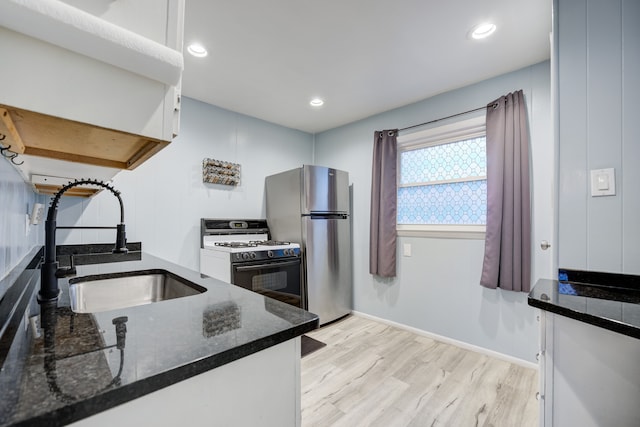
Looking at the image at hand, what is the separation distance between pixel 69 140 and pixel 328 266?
2.63 m

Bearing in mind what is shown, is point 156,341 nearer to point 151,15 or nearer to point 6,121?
point 6,121

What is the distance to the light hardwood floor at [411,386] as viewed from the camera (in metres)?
1.65

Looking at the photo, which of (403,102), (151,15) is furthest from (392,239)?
(151,15)

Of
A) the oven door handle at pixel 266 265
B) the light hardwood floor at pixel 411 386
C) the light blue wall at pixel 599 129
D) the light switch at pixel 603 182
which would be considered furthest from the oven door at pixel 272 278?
the light switch at pixel 603 182

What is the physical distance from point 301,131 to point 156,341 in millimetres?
3606

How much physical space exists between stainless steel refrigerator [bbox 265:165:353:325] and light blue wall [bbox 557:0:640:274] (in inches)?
82.1

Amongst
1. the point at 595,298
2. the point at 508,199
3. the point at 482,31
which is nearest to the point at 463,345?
the point at 508,199

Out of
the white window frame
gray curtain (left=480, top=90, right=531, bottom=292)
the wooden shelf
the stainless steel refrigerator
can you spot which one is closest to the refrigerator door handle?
the stainless steel refrigerator

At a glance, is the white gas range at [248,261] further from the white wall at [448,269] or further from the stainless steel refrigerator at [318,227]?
the white wall at [448,269]

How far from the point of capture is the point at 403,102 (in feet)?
9.68

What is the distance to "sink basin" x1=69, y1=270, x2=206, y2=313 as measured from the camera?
4.10 ft

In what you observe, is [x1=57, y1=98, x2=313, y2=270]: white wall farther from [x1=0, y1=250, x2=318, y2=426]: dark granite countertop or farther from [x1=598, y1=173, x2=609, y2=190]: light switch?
[x1=598, y1=173, x2=609, y2=190]: light switch

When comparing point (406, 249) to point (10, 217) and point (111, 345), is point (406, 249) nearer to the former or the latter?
point (111, 345)

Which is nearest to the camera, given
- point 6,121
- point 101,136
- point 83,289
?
point 6,121
